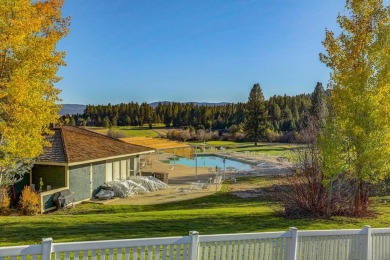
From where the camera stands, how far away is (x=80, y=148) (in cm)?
1872

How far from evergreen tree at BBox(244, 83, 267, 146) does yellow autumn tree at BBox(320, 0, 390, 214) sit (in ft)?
142

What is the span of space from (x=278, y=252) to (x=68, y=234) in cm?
506

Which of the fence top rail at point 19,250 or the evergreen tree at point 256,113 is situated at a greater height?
the evergreen tree at point 256,113

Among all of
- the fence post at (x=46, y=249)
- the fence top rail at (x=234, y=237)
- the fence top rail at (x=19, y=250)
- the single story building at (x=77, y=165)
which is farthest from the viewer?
the single story building at (x=77, y=165)

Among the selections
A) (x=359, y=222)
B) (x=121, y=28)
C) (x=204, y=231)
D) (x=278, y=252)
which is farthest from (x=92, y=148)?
(x=278, y=252)

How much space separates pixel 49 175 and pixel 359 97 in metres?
13.9

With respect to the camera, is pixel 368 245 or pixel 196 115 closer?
pixel 368 245

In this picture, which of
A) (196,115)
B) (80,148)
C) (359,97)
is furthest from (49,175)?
(196,115)

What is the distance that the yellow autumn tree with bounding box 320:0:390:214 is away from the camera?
1016 centimetres

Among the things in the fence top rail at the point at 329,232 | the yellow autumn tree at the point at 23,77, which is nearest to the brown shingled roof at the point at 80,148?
the yellow autumn tree at the point at 23,77

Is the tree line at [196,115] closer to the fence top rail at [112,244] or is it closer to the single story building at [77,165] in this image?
the single story building at [77,165]

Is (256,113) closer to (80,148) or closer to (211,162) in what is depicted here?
(211,162)

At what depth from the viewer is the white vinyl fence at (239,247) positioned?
400cm

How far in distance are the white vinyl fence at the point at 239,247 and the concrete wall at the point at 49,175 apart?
11686 millimetres
